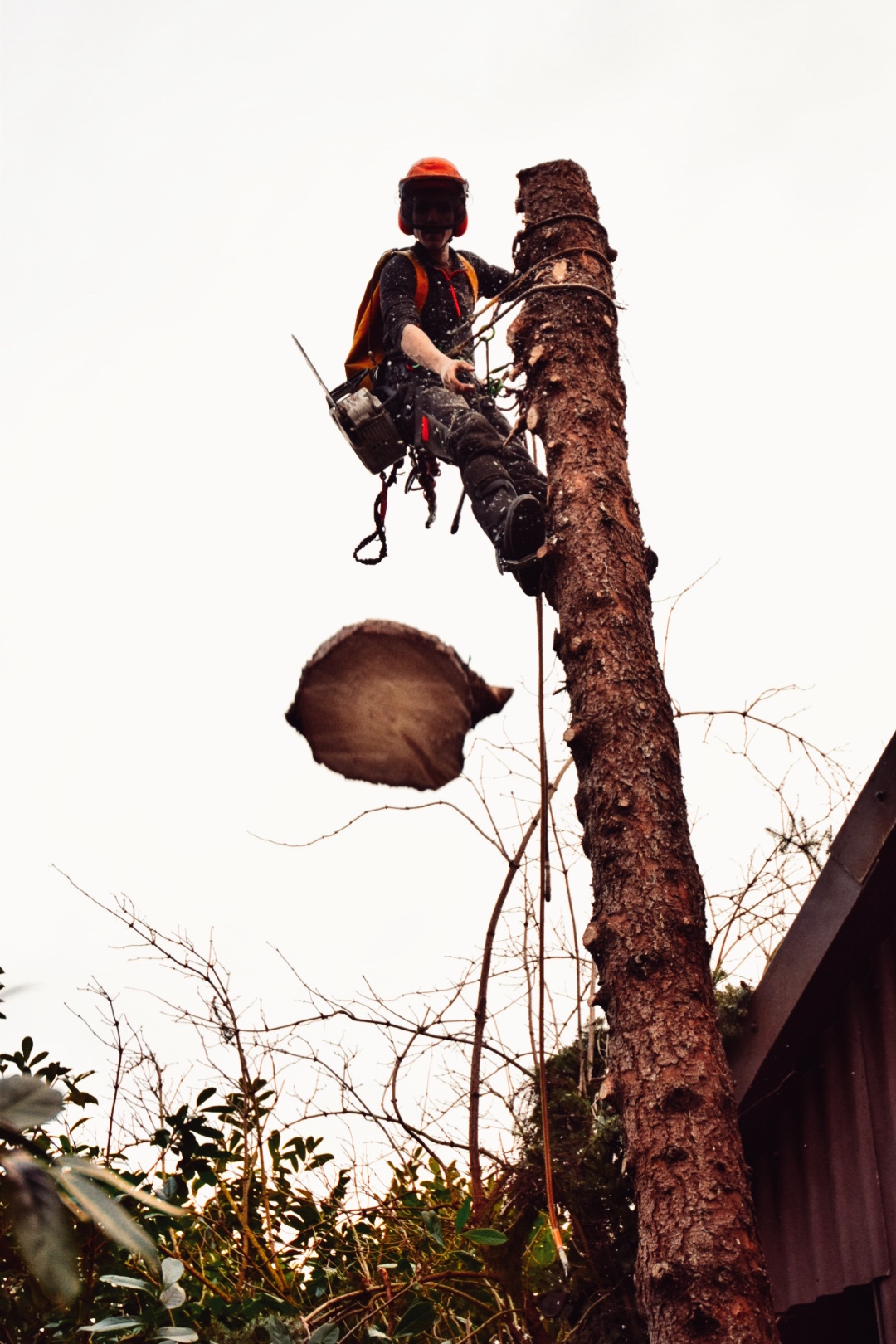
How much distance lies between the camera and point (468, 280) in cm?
458

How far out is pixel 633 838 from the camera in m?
2.51

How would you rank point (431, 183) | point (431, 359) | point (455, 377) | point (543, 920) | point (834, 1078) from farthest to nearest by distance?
point (431, 183) → point (431, 359) → point (455, 377) → point (834, 1078) → point (543, 920)

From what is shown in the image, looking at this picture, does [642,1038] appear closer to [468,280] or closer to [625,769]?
[625,769]

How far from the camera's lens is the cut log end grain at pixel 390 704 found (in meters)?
2.87

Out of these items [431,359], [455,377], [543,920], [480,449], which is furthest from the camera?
[431,359]

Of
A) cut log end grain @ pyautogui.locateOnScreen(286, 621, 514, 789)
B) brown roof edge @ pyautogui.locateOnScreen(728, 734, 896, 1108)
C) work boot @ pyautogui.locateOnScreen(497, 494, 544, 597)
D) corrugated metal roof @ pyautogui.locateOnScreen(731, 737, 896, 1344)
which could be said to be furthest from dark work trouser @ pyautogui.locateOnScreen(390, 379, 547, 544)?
corrugated metal roof @ pyautogui.locateOnScreen(731, 737, 896, 1344)

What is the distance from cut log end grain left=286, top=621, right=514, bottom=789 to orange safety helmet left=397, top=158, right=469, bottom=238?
2.29 m

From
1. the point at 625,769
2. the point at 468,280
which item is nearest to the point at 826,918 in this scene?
the point at 625,769

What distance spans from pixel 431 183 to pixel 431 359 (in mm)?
894

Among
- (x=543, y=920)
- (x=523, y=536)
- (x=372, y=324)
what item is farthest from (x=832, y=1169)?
(x=372, y=324)

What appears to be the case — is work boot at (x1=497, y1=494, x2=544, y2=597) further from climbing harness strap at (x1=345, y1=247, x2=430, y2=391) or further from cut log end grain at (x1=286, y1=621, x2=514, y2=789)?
climbing harness strap at (x1=345, y1=247, x2=430, y2=391)

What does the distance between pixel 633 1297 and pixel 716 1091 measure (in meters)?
1.46

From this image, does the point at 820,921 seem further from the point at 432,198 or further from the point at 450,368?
the point at 432,198

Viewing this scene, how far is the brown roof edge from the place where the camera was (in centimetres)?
277
